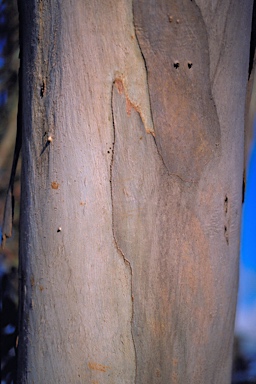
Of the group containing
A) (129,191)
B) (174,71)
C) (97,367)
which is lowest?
(97,367)

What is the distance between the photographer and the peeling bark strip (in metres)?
0.45

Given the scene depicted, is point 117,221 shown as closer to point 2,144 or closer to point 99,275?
point 99,275

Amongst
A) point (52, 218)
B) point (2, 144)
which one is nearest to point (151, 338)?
point (52, 218)

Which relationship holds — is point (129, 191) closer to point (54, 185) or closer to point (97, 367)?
point (54, 185)

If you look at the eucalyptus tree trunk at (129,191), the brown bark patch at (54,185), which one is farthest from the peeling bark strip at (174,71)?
the brown bark patch at (54,185)

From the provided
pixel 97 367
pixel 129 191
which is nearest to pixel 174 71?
pixel 129 191

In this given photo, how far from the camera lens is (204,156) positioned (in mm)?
467

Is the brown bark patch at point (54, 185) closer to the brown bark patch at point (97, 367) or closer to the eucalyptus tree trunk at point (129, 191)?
the eucalyptus tree trunk at point (129, 191)

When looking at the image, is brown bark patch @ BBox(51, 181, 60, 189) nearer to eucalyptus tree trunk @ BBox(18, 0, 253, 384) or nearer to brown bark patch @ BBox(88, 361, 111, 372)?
eucalyptus tree trunk @ BBox(18, 0, 253, 384)

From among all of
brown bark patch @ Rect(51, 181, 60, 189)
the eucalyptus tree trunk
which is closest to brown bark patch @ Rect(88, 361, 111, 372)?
the eucalyptus tree trunk

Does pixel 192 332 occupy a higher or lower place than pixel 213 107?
lower

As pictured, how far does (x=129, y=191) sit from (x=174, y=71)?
13 centimetres

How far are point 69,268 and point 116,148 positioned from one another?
133mm

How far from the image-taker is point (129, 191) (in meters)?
0.45
